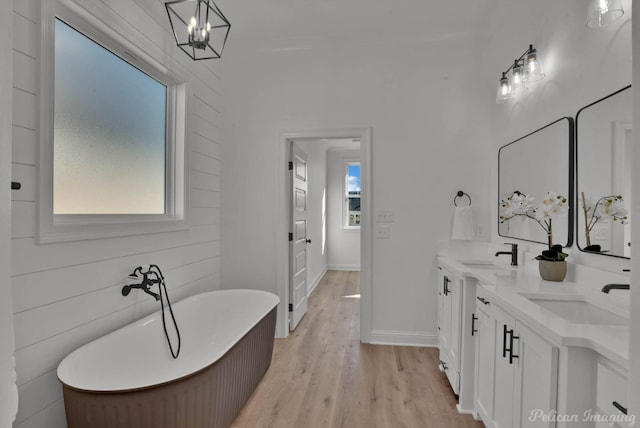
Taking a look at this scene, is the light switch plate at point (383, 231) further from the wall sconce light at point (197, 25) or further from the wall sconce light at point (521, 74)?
the wall sconce light at point (197, 25)

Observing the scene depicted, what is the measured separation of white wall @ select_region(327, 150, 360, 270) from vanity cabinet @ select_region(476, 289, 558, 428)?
495cm

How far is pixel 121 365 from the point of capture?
6.04 feet

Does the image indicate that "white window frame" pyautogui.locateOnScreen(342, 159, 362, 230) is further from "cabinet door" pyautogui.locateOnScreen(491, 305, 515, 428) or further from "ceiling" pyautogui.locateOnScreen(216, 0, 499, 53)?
"cabinet door" pyautogui.locateOnScreen(491, 305, 515, 428)

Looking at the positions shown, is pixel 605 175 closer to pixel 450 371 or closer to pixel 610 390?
pixel 610 390

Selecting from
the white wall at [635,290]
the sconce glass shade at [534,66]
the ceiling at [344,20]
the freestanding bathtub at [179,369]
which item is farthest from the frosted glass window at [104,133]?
the sconce glass shade at [534,66]

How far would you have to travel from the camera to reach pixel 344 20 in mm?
2928

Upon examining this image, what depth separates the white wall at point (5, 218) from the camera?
0.35 meters

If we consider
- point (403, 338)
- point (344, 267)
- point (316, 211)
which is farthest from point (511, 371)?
point (344, 267)

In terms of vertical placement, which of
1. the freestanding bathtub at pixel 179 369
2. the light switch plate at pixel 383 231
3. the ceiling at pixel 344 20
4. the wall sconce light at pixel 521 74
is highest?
the ceiling at pixel 344 20

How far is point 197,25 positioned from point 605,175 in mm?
2192

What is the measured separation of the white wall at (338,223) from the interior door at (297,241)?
2.91m

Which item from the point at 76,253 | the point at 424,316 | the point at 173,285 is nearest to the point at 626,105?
the point at 424,316

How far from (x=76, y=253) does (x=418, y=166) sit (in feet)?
8.65

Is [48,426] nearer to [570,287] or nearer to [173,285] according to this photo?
[173,285]
